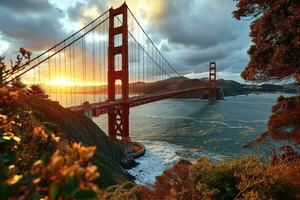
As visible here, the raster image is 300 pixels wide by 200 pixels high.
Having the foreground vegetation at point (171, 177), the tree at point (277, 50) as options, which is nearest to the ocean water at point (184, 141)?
the foreground vegetation at point (171, 177)

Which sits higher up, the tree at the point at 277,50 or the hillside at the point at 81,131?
the tree at the point at 277,50

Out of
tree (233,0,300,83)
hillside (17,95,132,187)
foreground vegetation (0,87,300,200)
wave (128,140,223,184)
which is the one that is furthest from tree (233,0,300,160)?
wave (128,140,223,184)

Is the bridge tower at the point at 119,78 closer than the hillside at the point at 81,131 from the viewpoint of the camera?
No

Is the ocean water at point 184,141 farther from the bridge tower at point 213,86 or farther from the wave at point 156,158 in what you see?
the bridge tower at point 213,86

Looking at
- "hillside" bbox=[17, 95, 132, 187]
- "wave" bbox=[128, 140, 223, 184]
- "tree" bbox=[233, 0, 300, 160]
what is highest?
"tree" bbox=[233, 0, 300, 160]

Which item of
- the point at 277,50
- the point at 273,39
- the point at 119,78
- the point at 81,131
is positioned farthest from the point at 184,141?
the point at 277,50

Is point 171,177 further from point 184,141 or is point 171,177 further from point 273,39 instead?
point 184,141

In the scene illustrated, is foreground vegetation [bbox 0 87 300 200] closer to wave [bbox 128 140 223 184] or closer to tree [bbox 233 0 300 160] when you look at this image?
tree [bbox 233 0 300 160]
